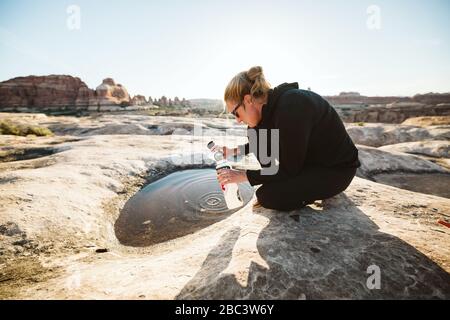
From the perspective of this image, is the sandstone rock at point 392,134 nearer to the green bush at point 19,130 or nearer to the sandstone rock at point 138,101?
the green bush at point 19,130

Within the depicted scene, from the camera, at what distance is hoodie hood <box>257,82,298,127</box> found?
2558 mm

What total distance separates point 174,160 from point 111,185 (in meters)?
2.20

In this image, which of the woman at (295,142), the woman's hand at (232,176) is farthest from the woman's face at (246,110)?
the woman's hand at (232,176)

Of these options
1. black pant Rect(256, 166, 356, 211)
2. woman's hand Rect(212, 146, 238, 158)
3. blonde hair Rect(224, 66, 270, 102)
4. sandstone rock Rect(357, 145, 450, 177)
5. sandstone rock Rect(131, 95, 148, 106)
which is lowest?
sandstone rock Rect(357, 145, 450, 177)

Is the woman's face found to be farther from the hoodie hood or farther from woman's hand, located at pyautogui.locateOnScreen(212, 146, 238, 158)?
woman's hand, located at pyautogui.locateOnScreen(212, 146, 238, 158)

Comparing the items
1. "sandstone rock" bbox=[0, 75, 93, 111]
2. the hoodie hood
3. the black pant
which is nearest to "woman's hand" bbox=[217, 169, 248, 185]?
the black pant

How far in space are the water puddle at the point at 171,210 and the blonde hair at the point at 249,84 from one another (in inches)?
84.2

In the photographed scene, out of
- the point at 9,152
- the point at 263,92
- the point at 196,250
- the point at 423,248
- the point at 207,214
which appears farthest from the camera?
the point at 9,152

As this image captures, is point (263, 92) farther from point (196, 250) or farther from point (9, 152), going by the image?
point (9, 152)

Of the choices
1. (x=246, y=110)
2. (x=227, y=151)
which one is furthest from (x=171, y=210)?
(x=246, y=110)

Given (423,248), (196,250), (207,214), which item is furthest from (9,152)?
(423,248)

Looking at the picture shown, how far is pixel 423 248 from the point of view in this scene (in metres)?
2.02
